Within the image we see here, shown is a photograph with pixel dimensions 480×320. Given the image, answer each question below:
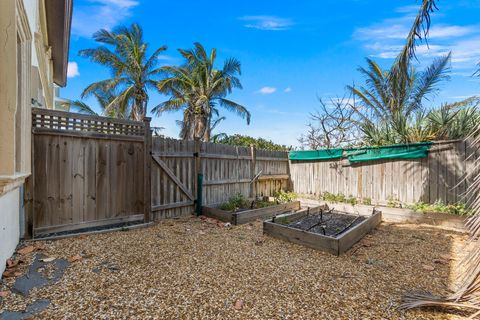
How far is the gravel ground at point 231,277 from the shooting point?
6.70 ft

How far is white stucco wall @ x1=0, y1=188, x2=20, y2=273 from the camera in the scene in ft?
7.83

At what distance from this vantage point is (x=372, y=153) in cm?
653

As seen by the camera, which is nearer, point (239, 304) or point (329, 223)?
point (239, 304)

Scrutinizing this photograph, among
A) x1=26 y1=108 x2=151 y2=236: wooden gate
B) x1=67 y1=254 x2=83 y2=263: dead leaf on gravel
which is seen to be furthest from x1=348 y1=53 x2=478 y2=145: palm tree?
x1=67 y1=254 x2=83 y2=263: dead leaf on gravel

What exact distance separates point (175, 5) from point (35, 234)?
6.59 metres

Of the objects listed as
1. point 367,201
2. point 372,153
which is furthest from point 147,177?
point 372,153

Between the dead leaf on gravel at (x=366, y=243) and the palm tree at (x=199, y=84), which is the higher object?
the palm tree at (x=199, y=84)

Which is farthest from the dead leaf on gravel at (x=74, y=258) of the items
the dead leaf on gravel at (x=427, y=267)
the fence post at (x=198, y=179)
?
the dead leaf on gravel at (x=427, y=267)

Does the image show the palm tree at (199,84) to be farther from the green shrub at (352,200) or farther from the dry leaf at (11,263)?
the dry leaf at (11,263)

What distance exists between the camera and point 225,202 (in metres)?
6.19

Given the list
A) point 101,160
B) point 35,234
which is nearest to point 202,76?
point 101,160

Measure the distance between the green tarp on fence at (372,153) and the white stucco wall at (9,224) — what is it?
22.2 ft

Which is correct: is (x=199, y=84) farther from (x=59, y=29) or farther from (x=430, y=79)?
(x=430, y=79)

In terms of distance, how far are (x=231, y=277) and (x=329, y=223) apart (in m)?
2.82
